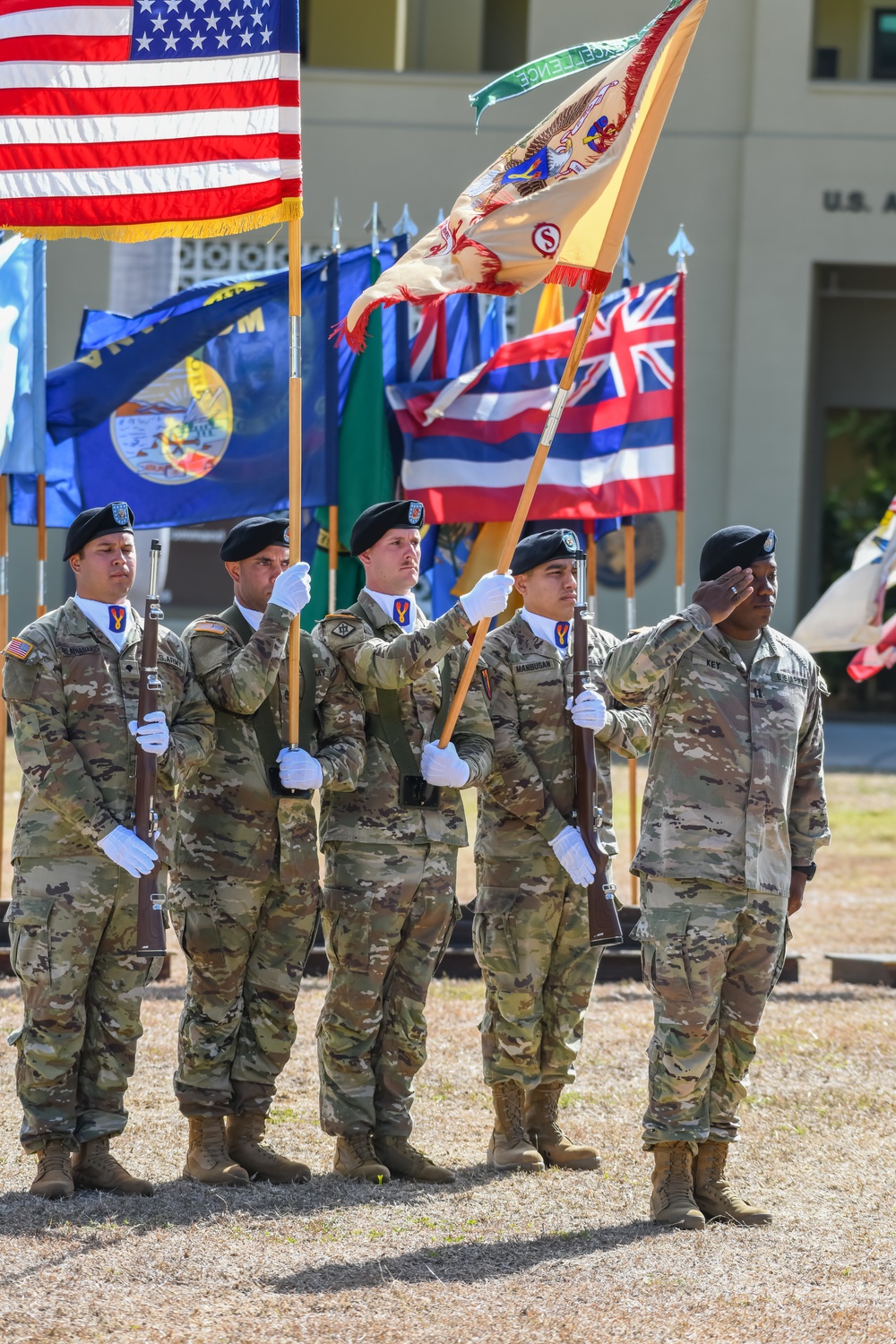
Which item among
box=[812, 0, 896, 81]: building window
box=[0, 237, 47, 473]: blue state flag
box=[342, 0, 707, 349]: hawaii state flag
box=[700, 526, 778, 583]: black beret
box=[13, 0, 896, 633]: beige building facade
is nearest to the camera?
box=[700, 526, 778, 583]: black beret

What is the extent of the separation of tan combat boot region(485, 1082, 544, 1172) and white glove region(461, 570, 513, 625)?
1.62 metres

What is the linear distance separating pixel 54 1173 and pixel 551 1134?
1678 millimetres

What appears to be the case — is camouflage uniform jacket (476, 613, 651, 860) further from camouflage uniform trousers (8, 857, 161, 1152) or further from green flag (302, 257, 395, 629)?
green flag (302, 257, 395, 629)

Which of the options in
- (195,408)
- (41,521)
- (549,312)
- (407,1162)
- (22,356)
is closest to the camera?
(407,1162)

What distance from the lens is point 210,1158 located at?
207 inches

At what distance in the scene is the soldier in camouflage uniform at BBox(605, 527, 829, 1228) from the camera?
16.1 feet

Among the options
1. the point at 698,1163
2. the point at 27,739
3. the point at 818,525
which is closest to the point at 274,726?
the point at 27,739

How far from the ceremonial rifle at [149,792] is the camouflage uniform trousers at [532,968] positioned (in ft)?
4.00

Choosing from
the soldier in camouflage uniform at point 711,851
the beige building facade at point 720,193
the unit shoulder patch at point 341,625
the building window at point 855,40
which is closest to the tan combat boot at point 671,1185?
the soldier in camouflage uniform at point 711,851

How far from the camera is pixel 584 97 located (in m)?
5.51

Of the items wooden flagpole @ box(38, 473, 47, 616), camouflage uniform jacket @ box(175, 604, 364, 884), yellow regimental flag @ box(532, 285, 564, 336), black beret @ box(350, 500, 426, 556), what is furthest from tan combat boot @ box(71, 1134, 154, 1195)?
yellow regimental flag @ box(532, 285, 564, 336)

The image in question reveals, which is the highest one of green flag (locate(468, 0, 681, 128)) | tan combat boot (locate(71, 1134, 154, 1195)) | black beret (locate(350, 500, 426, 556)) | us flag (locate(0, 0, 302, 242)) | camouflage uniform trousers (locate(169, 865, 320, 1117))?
green flag (locate(468, 0, 681, 128))

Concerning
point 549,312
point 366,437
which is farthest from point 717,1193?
point 549,312

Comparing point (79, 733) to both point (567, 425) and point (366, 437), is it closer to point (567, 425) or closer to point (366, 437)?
point (366, 437)
